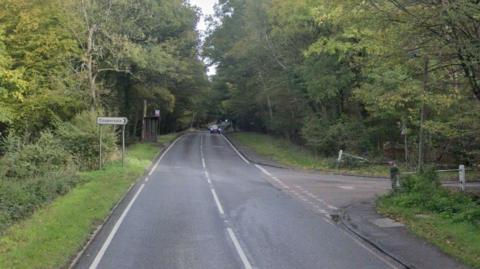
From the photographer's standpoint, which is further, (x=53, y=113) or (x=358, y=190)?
(x=53, y=113)

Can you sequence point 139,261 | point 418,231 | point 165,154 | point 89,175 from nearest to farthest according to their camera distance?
point 139,261
point 418,231
point 89,175
point 165,154

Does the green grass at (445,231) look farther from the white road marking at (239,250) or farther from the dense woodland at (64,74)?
the dense woodland at (64,74)

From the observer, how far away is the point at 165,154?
144 ft

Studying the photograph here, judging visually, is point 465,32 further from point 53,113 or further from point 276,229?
point 53,113

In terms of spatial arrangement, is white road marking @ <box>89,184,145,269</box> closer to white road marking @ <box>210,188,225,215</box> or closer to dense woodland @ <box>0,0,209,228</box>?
white road marking @ <box>210,188,225,215</box>

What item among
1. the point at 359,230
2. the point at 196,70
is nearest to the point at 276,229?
the point at 359,230

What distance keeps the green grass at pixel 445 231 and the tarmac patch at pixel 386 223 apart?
0.74 ft

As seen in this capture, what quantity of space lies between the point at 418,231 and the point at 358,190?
32.9 ft

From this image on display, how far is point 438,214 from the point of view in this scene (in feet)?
50.0

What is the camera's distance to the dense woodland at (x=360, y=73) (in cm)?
1482

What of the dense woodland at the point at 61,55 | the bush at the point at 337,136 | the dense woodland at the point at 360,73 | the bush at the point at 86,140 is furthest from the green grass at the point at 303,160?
the bush at the point at 86,140

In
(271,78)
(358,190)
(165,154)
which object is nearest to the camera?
(358,190)

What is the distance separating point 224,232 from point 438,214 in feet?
19.1

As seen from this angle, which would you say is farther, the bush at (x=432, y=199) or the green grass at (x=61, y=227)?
the bush at (x=432, y=199)
